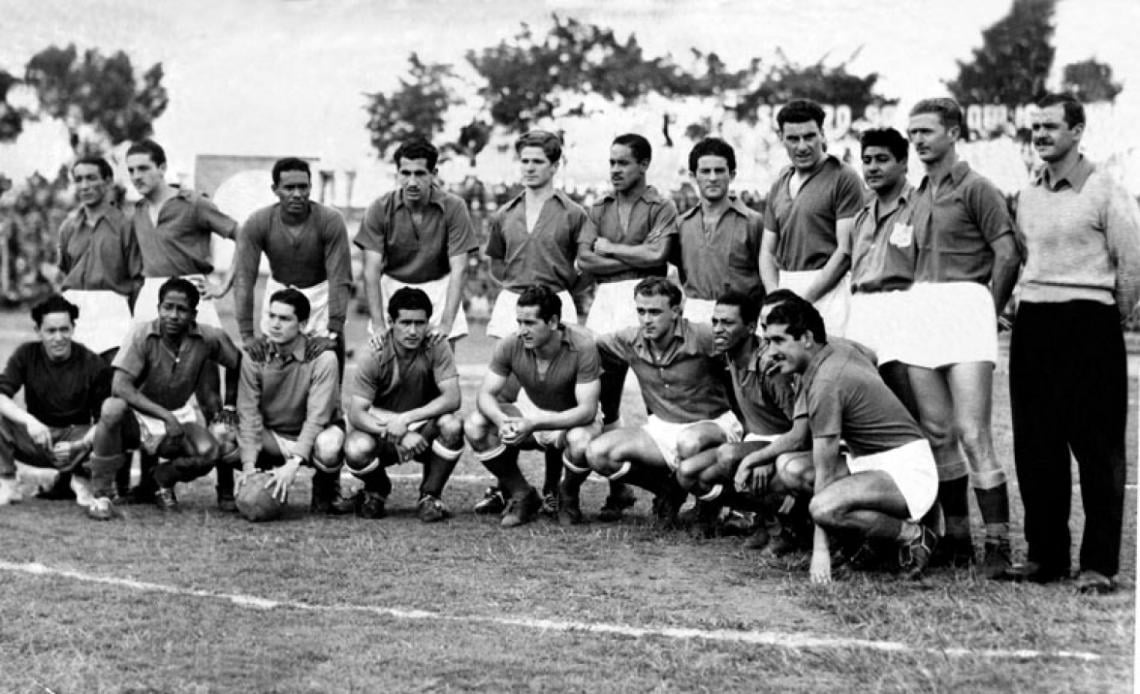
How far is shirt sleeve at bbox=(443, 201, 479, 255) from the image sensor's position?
6191 millimetres

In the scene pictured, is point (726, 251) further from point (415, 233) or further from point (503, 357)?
point (415, 233)

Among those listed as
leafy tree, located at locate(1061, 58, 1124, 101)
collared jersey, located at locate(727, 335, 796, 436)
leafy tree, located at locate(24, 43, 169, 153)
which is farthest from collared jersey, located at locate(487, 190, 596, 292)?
leafy tree, located at locate(24, 43, 169, 153)

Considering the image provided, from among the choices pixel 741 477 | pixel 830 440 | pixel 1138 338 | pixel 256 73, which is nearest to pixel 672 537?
pixel 741 477

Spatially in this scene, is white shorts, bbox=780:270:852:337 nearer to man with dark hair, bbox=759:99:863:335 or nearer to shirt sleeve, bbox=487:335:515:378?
man with dark hair, bbox=759:99:863:335

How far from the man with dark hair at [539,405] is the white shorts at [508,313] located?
36 cm

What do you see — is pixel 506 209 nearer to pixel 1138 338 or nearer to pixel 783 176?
pixel 783 176

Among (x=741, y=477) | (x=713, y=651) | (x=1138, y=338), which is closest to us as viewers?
(x=713, y=651)

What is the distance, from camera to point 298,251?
20.3ft

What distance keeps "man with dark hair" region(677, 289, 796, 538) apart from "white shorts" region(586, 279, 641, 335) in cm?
79

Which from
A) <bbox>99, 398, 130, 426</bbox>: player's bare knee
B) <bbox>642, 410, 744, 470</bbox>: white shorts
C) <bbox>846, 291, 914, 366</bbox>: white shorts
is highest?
<bbox>846, 291, 914, 366</bbox>: white shorts

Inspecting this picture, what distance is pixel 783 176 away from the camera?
546 cm

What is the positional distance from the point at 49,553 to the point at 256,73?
2719 millimetres

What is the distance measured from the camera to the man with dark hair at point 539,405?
5512mm

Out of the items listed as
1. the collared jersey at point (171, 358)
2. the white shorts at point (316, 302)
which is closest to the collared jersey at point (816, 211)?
the white shorts at point (316, 302)
